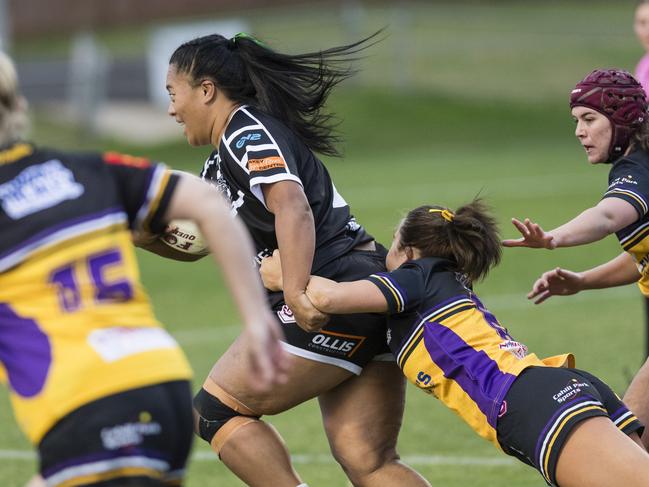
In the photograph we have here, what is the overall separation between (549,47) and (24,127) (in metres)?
28.0

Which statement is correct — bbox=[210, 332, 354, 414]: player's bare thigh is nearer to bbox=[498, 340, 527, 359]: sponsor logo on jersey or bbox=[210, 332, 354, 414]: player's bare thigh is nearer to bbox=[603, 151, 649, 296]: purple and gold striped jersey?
bbox=[498, 340, 527, 359]: sponsor logo on jersey

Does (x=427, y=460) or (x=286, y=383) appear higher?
(x=286, y=383)

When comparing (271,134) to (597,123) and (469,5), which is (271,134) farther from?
(469,5)

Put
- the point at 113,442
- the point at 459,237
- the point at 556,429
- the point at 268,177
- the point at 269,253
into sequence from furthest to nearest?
the point at 269,253 → the point at 459,237 → the point at 268,177 → the point at 556,429 → the point at 113,442

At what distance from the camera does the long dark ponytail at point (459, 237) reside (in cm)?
456

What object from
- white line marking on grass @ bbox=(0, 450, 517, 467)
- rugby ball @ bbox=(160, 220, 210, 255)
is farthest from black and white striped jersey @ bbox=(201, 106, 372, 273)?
white line marking on grass @ bbox=(0, 450, 517, 467)

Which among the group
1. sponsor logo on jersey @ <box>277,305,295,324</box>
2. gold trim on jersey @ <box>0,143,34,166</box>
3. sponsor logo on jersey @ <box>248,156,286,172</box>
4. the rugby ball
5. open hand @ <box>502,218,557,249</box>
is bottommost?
sponsor logo on jersey @ <box>277,305,295,324</box>

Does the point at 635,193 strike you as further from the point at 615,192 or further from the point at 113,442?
the point at 113,442

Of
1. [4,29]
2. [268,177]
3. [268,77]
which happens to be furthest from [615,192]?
[4,29]

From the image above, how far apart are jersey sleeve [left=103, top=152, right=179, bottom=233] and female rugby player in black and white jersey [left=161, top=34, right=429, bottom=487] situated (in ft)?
4.44

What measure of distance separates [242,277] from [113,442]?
1.69ft

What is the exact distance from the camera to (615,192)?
4645 millimetres

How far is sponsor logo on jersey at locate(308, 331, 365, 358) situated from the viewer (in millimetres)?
4676

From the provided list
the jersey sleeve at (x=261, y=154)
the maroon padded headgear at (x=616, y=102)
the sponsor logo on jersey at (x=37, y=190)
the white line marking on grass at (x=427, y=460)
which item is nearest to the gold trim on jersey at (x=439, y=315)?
the jersey sleeve at (x=261, y=154)
